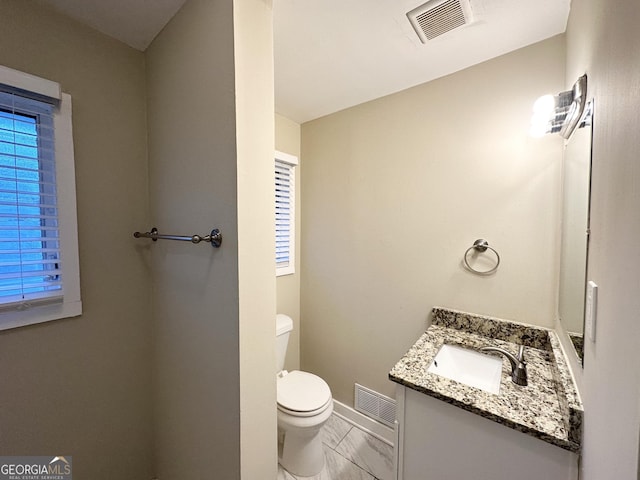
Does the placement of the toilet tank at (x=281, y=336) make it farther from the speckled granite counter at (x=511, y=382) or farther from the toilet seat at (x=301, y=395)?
the speckled granite counter at (x=511, y=382)

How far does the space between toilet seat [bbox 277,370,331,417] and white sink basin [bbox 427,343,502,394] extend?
2.33 feet

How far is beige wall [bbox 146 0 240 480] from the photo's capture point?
89 centimetres

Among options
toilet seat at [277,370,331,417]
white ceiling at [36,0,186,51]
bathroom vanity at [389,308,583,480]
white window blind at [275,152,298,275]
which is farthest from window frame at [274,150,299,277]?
bathroom vanity at [389,308,583,480]

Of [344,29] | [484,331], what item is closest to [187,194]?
[344,29]

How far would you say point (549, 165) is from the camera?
48.3 inches

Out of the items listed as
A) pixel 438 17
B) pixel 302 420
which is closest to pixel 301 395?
pixel 302 420

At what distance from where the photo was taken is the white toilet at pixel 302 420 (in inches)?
55.9

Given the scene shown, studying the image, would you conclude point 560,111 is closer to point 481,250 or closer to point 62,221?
point 481,250

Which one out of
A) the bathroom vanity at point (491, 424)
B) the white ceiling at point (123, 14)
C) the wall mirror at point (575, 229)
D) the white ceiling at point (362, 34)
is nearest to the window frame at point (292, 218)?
the white ceiling at point (362, 34)

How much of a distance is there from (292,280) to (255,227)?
1.32 meters

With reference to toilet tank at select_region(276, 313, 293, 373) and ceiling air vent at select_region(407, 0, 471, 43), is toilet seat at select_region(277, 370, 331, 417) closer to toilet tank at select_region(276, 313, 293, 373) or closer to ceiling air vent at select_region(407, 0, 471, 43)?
toilet tank at select_region(276, 313, 293, 373)

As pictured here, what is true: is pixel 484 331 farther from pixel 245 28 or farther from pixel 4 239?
pixel 4 239

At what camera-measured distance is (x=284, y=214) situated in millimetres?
2104

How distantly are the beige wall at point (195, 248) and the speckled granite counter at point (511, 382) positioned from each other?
73 cm
